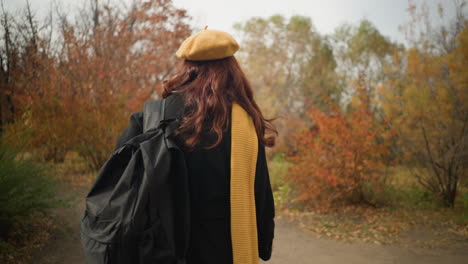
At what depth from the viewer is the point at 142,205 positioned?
4.36 feet

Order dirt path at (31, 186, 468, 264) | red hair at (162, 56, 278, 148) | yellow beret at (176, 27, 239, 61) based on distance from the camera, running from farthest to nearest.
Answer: dirt path at (31, 186, 468, 264), yellow beret at (176, 27, 239, 61), red hair at (162, 56, 278, 148)

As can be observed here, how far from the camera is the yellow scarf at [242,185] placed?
1.57 meters

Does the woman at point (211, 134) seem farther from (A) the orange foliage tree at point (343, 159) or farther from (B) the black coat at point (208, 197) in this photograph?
(A) the orange foliage tree at point (343, 159)

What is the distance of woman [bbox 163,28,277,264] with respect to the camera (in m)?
1.53

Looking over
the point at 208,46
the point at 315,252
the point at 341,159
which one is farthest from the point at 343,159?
the point at 208,46

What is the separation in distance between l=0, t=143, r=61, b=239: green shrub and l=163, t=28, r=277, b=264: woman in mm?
3025

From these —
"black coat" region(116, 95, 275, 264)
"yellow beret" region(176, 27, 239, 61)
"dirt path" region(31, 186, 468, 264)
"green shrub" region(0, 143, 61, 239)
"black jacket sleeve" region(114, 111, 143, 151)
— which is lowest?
"dirt path" region(31, 186, 468, 264)

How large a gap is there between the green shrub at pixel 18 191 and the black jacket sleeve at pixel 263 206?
3.08 m

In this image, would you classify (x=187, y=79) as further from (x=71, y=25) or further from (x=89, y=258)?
(x=71, y=25)

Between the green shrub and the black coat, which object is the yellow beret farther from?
the green shrub

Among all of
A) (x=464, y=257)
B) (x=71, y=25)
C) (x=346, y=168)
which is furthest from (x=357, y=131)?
(x=71, y=25)

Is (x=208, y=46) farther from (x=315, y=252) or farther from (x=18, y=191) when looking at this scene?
(x=315, y=252)

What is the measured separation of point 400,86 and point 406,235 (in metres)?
3.42

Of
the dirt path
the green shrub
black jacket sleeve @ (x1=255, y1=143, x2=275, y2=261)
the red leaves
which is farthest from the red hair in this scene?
the red leaves
